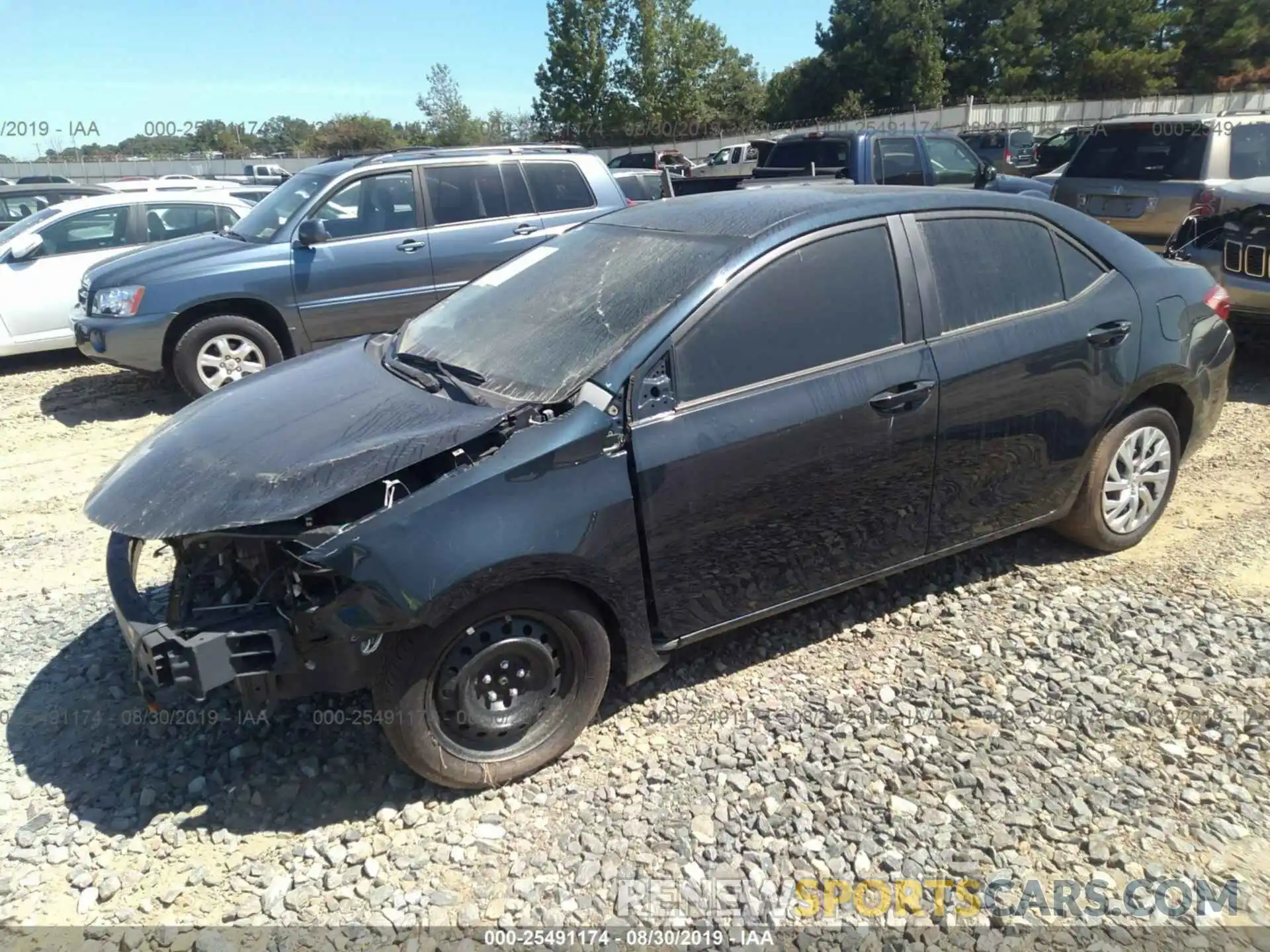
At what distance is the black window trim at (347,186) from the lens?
7281mm

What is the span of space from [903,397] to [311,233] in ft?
17.7

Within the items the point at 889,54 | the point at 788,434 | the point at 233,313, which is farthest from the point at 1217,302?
the point at 889,54

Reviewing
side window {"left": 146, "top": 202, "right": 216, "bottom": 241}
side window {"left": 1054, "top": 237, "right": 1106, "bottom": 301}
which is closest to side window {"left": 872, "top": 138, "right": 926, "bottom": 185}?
side window {"left": 1054, "top": 237, "right": 1106, "bottom": 301}

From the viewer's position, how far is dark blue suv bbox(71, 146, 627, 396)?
22.8 feet

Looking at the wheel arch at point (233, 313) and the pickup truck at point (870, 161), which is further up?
the pickup truck at point (870, 161)

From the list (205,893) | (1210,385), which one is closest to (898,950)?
(205,893)

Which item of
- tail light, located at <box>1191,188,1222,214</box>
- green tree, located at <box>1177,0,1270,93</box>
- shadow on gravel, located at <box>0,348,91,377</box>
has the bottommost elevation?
shadow on gravel, located at <box>0,348,91,377</box>

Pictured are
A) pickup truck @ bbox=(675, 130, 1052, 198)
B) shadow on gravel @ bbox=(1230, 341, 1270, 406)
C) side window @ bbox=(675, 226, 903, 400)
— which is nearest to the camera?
side window @ bbox=(675, 226, 903, 400)

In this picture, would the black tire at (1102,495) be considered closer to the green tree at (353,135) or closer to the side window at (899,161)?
the side window at (899,161)

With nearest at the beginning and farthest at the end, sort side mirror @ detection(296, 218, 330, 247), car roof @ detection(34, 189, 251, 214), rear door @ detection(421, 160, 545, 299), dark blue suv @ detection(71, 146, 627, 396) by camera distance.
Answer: dark blue suv @ detection(71, 146, 627, 396) → side mirror @ detection(296, 218, 330, 247) → rear door @ detection(421, 160, 545, 299) → car roof @ detection(34, 189, 251, 214)

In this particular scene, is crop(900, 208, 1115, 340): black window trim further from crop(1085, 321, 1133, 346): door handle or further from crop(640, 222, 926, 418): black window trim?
crop(1085, 321, 1133, 346): door handle

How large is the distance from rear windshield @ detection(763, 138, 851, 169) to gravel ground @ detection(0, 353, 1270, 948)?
7.80 metres

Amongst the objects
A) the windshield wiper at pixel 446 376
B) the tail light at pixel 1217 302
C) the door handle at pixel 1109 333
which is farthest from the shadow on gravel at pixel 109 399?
the tail light at pixel 1217 302

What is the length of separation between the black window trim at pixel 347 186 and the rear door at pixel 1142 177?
602cm
